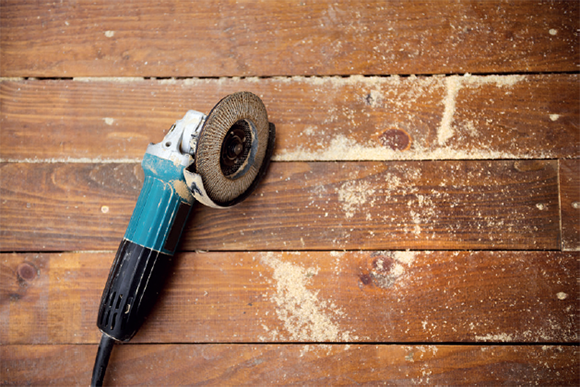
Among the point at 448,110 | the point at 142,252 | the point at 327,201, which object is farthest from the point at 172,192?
the point at 448,110

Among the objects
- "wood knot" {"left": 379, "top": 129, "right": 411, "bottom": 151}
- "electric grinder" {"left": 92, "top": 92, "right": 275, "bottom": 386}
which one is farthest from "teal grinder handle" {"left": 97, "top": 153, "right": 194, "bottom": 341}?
"wood knot" {"left": 379, "top": 129, "right": 411, "bottom": 151}

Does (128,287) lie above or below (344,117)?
below

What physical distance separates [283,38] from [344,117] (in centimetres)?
26

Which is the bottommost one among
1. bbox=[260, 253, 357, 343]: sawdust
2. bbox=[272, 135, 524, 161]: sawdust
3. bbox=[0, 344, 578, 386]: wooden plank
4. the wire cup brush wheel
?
bbox=[0, 344, 578, 386]: wooden plank

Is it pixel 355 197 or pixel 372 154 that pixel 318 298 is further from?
pixel 372 154

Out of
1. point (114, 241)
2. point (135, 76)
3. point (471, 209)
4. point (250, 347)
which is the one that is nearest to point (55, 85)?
point (135, 76)

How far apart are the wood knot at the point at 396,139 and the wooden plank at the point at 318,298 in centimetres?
27

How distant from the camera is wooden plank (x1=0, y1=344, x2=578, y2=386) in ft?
2.96

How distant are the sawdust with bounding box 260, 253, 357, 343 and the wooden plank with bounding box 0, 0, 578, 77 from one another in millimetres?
510

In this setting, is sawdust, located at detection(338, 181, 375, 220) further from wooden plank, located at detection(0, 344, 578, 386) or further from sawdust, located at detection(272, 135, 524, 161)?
wooden plank, located at detection(0, 344, 578, 386)

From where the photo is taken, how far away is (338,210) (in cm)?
94

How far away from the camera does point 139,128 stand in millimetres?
960

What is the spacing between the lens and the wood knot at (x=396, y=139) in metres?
0.94

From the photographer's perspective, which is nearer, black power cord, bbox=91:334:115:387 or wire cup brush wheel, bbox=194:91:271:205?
wire cup brush wheel, bbox=194:91:271:205
